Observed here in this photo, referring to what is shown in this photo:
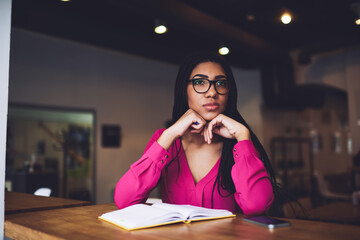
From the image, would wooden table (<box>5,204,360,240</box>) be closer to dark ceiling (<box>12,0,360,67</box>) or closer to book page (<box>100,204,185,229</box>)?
book page (<box>100,204,185,229</box>)

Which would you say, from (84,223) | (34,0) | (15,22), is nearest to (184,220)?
(84,223)

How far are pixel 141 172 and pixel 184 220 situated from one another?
1.44 feet

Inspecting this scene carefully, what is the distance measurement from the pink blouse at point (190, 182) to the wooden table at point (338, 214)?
169 centimetres

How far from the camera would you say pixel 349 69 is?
598 centimetres

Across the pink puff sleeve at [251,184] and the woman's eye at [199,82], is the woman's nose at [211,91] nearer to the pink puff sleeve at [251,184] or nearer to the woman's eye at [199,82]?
the woman's eye at [199,82]

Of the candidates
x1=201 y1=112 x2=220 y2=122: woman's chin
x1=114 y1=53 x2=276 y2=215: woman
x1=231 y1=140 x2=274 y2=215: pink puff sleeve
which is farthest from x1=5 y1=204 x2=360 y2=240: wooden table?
x1=201 y1=112 x2=220 y2=122: woman's chin

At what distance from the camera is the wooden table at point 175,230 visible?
1.02 m

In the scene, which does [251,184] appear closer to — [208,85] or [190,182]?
[190,182]

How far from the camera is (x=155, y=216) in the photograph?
1.15m

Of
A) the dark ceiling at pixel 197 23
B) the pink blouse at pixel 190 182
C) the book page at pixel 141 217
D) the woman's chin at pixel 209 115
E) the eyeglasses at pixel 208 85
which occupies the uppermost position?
the dark ceiling at pixel 197 23

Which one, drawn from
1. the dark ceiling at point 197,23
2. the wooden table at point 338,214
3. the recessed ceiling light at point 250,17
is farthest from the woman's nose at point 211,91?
the recessed ceiling light at point 250,17

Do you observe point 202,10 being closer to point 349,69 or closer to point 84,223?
point 349,69

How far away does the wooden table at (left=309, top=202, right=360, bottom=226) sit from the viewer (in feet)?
9.69

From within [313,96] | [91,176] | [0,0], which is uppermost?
[313,96]
